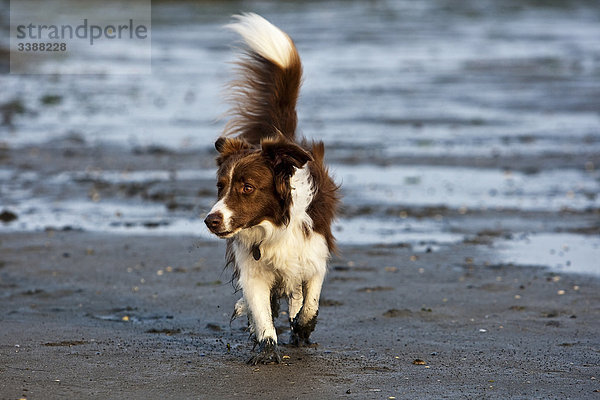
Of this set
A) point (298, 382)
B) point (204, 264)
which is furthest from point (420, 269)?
point (298, 382)

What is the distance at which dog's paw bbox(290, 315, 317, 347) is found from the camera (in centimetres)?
621

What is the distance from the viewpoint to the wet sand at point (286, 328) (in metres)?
5.32

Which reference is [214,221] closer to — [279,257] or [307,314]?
[279,257]

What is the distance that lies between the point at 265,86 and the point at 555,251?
10.6 feet

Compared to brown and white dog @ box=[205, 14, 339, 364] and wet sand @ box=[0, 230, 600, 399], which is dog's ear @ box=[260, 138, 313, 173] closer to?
brown and white dog @ box=[205, 14, 339, 364]

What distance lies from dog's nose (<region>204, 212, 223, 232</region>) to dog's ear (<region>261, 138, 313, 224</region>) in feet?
1.44

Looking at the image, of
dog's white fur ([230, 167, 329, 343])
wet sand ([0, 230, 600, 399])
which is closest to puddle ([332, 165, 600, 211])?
wet sand ([0, 230, 600, 399])

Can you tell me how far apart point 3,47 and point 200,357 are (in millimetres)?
25140

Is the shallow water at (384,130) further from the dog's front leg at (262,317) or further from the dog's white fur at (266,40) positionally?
the dog's front leg at (262,317)

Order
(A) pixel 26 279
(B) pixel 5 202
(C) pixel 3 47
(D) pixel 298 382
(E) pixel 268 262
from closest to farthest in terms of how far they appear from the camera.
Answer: (D) pixel 298 382 < (E) pixel 268 262 < (A) pixel 26 279 < (B) pixel 5 202 < (C) pixel 3 47

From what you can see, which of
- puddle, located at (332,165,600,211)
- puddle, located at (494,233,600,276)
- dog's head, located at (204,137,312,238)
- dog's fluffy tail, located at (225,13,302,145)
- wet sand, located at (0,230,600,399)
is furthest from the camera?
puddle, located at (332,165,600,211)

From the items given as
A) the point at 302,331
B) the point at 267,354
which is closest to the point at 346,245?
the point at 302,331

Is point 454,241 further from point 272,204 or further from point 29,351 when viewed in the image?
point 29,351

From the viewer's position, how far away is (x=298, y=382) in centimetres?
539
